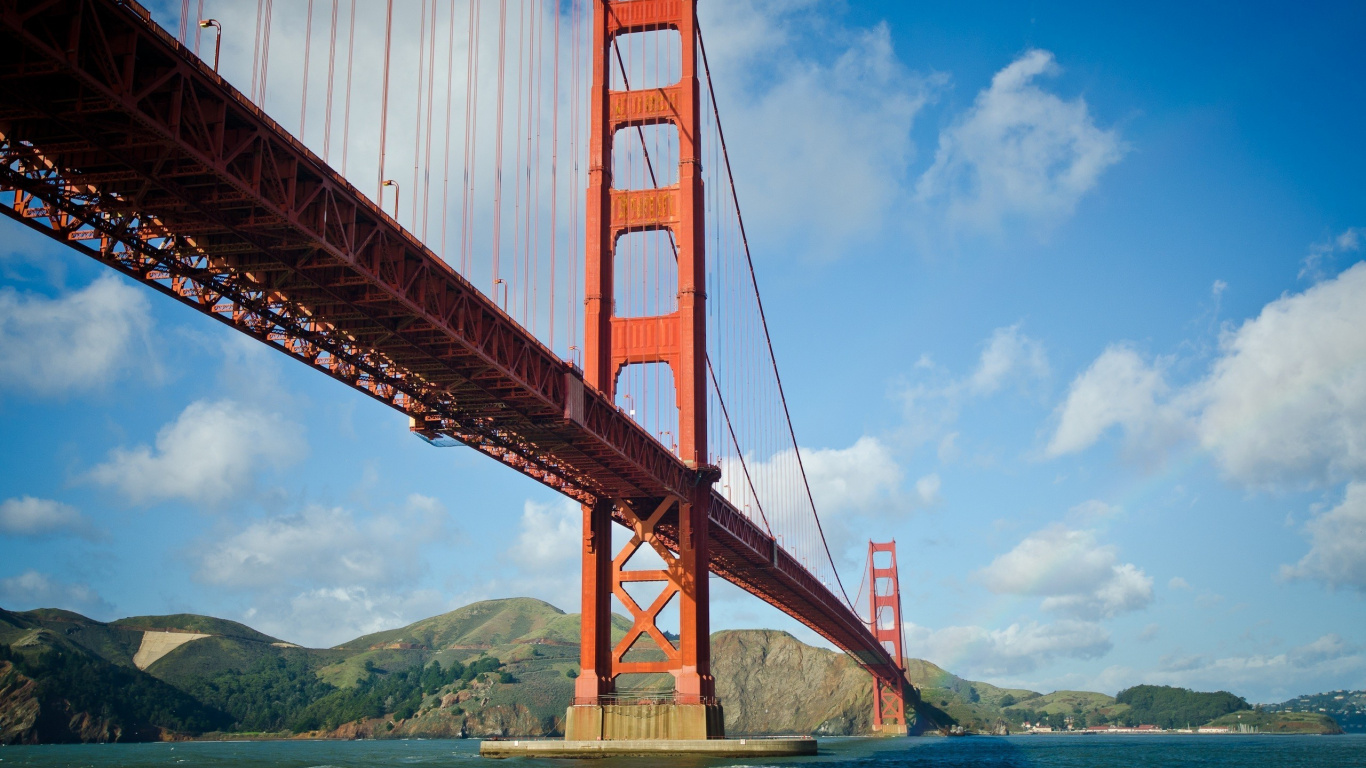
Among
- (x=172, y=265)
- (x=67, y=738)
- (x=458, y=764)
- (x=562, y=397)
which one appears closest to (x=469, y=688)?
(x=67, y=738)

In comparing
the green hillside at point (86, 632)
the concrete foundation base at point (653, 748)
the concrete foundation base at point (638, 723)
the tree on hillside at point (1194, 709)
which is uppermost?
the green hillside at point (86, 632)

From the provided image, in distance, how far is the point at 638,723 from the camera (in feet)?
121

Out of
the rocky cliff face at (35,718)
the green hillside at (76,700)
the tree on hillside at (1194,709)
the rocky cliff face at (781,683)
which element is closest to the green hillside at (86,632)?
the green hillside at (76,700)

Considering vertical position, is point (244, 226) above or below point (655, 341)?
below

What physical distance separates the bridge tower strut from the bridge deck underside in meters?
8.13

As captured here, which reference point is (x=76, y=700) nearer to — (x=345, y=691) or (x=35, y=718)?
(x=35, y=718)

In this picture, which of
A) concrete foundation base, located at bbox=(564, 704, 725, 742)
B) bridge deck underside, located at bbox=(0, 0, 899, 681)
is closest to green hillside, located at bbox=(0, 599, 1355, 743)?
concrete foundation base, located at bbox=(564, 704, 725, 742)

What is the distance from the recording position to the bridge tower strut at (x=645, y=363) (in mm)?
37750

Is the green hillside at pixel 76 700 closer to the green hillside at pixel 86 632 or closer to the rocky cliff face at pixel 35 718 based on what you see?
the rocky cliff face at pixel 35 718

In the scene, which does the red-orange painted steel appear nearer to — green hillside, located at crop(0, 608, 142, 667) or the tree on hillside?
green hillside, located at crop(0, 608, 142, 667)

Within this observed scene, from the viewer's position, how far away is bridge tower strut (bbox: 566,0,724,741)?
37750 millimetres

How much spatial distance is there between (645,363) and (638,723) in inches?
484

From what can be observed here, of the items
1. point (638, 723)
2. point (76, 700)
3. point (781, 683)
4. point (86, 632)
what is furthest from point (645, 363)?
point (86, 632)

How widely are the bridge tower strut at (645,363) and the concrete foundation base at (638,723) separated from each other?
32mm
